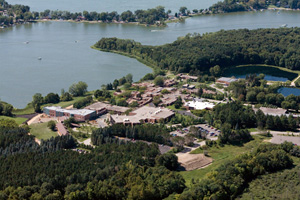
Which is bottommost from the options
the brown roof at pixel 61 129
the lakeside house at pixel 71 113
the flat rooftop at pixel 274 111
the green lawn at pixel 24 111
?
the green lawn at pixel 24 111

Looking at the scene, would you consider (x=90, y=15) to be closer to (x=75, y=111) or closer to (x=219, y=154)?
(x=75, y=111)

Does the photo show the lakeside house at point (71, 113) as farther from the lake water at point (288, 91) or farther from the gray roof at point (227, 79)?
the lake water at point (288, 91)

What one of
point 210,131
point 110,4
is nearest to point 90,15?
point 110,4

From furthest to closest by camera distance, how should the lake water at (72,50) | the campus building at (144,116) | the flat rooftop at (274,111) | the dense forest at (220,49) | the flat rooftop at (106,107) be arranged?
1. the dense forest at (220,49)
2. the lake water at (72,50)
3. the flat rooftop at (106,107)
4. the flat rooftop at (274,111)
5. the campus building at (144,116)

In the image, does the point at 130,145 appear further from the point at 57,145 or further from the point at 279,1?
the point at 279,1

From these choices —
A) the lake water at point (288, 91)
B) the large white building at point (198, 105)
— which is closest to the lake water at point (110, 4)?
the lake water at point (288, 91)

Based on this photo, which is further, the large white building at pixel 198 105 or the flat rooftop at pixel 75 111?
the large white building at pixel 198 105

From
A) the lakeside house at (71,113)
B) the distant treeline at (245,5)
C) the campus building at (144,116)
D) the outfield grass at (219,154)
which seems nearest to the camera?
the outfield grass at (219,154)
